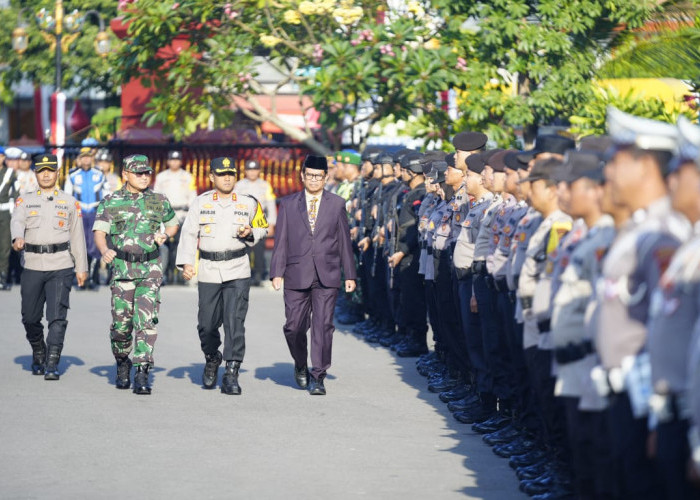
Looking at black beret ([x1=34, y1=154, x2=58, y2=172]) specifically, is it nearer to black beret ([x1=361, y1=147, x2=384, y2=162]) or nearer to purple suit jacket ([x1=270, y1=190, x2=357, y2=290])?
purple suit jacket ([x1=270, y1=190, x2=357, y2=290])

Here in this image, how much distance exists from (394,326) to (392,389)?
385cm

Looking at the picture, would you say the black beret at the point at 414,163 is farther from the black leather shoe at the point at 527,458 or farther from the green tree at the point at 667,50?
the black leather shoe at the point at 527,458

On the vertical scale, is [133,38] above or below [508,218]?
above

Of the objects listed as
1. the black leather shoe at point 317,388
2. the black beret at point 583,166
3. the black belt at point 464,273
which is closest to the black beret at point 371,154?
the black leather shoe at point 317,388

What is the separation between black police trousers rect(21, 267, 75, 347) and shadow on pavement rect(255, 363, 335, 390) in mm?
1923

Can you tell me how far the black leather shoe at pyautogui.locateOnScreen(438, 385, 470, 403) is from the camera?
11.4 metres

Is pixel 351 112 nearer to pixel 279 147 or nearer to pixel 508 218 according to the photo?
pixel 279 147

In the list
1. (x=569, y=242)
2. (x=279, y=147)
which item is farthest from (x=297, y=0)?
(x=569, y=242)

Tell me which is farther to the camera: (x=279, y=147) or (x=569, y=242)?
(x=279, y=147)

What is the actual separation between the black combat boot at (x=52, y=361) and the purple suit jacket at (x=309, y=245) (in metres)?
2.13

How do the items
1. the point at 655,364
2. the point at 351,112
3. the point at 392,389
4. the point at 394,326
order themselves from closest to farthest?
the point at 655,364
the point at 392,389
the point at 394,326
the point at 351,112

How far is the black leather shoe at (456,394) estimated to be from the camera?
11.4 m

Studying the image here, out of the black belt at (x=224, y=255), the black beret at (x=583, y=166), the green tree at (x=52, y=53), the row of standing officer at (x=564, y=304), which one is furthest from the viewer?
the green tree at (x=52, y=53)

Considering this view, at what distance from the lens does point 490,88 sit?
1945 cm
